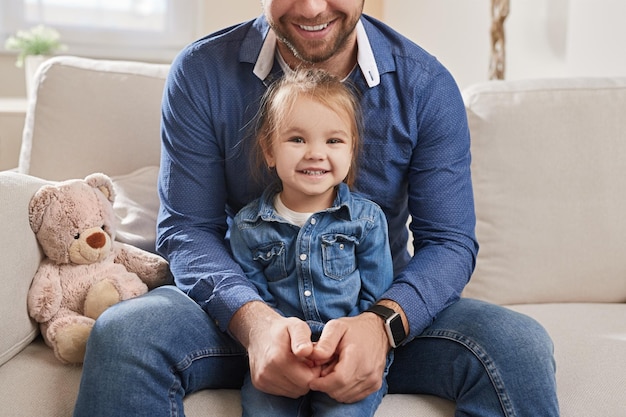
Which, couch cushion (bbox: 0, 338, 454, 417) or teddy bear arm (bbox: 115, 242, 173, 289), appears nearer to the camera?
couch cushion (bbox: 0, 338, 454, 417)

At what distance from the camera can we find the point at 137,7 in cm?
358

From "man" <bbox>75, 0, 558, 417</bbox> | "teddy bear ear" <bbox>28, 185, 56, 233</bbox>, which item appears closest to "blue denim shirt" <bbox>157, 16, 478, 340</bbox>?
"man" <bbox>75, 0, 558, 417</bbox>

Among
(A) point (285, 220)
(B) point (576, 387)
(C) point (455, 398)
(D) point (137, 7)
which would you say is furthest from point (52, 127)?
(D) point (137, 7)

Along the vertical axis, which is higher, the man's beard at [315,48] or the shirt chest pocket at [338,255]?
the man's beard at [315,48]

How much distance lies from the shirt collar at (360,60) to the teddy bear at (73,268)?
0.38 m

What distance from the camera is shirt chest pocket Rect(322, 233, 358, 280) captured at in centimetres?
136

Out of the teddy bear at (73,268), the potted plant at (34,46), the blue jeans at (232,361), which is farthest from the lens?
the potted plant at (34,46)

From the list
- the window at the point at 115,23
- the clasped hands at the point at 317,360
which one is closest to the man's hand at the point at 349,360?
the clasped hands at the point at 317,360

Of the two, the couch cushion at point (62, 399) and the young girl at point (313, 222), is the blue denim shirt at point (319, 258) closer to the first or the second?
Answer: the young girl at point (313, 222)

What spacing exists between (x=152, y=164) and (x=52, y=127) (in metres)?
0.25

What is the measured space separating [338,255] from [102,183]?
49 centimetres

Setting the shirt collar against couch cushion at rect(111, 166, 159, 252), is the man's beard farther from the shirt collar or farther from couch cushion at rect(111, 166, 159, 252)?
couch cushion at rect(111, 166, 159, 252)

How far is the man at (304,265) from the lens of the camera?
3.92 ft

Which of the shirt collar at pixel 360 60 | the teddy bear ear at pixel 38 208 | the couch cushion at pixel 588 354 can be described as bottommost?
the couch cushion at pixel 588 354
